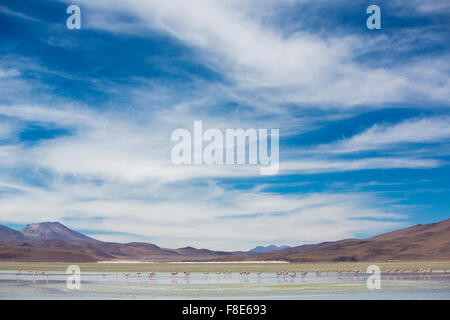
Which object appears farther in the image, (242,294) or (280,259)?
(280,259)

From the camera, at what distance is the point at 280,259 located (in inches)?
6998
